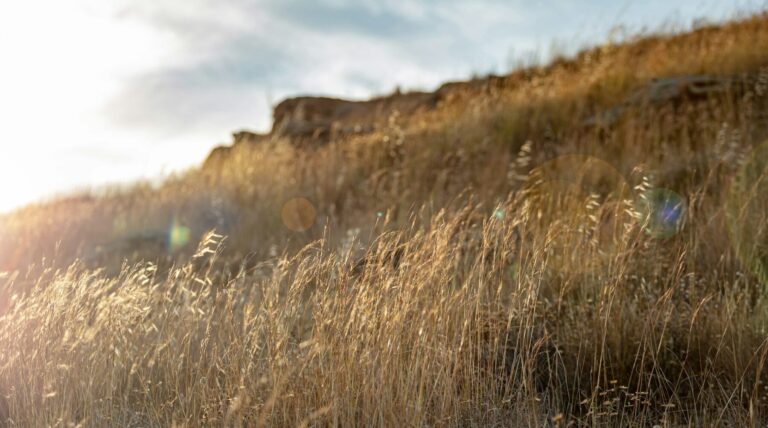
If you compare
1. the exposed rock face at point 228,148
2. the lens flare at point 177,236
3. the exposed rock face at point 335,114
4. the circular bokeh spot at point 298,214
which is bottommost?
the lens flare at point 177,236

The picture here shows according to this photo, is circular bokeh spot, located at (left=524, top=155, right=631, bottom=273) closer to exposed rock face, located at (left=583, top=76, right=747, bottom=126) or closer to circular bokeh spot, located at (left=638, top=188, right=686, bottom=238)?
circular bokeh spot, located at (left=638, top=188, right=686, bottom=238)

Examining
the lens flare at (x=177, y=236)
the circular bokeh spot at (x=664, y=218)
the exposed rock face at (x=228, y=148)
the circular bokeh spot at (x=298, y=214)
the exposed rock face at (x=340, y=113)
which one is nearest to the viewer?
the circular bokeh spot at (x=664, y=218)

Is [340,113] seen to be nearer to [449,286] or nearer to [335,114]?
[335,114]

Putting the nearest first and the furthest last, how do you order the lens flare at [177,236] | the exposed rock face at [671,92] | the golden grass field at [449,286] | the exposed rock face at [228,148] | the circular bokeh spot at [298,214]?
the golden grass field at [449,286]
the exposed rock face at [671,92]
the circular bokeh spot at [298,214]
the lens flare at [177,236]
the exposed rock face at [228,148]

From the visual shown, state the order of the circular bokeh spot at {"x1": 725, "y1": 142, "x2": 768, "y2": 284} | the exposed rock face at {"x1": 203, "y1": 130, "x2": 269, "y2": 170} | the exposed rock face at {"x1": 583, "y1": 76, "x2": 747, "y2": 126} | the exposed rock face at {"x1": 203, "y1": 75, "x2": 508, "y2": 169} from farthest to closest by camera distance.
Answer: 1. the exposed rock face at {"x1": 203, "y1": 130, "x2": 269, "y2": 170}
2. the exposed rock face at {"x1": 203, "y1": 75, "x2": 508, "y2": 169}
3. the exposed rock face at {"x1": 583, "y1": 76, "x2": 747, "y2": 126}
4. the circular bokeh spot at {"x1": 725, "y1": 142, "x2": 768, "y2": 284}

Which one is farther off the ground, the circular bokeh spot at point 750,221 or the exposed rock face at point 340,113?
the exposed rock face at point 340,113

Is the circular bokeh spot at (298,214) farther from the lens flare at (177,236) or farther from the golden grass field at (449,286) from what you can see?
the lens flare at (177,236)

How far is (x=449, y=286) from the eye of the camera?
4.36m

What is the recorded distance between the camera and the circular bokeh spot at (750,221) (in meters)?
4.27

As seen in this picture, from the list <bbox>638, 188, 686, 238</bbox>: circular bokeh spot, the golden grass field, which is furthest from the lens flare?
<bbox>638, 188, 686, 238</bbox>: circular bokeh spot

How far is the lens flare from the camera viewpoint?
8.15m

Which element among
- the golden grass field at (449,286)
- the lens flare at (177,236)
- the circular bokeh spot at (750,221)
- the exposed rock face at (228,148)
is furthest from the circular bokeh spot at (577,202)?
the exposed rock face at (228,148)

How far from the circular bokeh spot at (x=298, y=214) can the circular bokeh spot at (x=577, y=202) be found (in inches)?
98.3

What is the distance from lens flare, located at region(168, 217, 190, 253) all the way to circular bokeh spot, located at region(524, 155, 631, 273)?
4024mm
